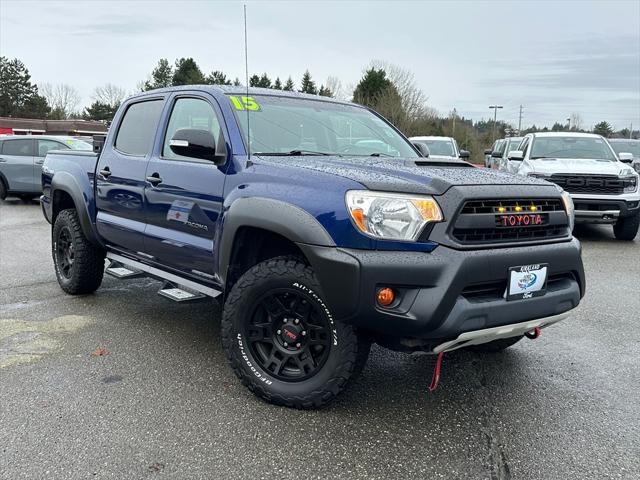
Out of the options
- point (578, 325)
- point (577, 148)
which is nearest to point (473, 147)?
point (577, 148)

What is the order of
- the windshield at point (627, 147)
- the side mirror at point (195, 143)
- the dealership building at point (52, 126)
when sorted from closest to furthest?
1. the side mirror at point (195, 143)
2. the windshield at point (627, 147)
3. the dealership building at point (52, 126)

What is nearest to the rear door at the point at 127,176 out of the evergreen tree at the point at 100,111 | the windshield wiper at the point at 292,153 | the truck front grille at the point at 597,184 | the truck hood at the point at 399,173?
the windshield wiper at the point at 292,153

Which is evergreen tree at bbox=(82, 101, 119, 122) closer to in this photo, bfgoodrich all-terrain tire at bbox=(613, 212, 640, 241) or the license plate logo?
bfgoodrich all-terrain tire at bbox=(613, 212, 640, 241)

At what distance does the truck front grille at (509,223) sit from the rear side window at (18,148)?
13.8 meters

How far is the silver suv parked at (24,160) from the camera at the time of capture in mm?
14023

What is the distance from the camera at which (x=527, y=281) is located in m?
3.03

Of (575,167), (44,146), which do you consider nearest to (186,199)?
(575,167)

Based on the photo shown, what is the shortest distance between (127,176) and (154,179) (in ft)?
1.63

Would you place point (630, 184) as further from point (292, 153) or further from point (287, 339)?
point (287, 339)

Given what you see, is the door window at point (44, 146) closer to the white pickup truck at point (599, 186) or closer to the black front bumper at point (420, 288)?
the white pickup truck at point (599, 186)

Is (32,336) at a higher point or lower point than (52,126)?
lower

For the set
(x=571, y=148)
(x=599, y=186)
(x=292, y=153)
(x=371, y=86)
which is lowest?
(x=599, y=186)

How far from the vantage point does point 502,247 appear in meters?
2.99

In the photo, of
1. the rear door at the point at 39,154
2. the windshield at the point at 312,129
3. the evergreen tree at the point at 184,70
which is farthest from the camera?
the evergreen tree at the point at 184,70
